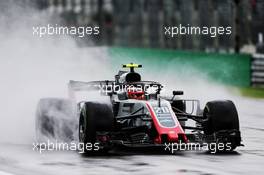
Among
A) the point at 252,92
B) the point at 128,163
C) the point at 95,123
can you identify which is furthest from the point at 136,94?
the point at 252,92

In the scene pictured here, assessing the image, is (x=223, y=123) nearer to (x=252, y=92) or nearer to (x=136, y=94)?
(x=136, y=94)

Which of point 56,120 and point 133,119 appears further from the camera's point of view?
point 56,120

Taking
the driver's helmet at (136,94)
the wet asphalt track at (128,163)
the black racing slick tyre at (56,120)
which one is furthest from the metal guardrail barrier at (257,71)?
the driver's helmet at (136,94)

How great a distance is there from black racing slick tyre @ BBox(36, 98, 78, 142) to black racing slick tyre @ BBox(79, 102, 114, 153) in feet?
3.65

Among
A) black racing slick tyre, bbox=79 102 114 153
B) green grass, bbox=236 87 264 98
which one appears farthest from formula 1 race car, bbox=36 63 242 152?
green grass, bbox=236 87 264 98

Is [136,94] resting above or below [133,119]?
above

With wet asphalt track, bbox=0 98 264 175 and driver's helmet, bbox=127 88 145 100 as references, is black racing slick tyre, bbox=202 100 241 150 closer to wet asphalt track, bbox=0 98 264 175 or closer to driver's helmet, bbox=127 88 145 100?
wet asphalt track, bbox=0 98 264 175

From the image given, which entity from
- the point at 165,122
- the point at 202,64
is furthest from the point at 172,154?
the point at 202,64

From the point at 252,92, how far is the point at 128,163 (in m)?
19.4

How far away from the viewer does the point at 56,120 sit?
14031mm

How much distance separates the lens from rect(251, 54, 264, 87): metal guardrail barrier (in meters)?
32.3

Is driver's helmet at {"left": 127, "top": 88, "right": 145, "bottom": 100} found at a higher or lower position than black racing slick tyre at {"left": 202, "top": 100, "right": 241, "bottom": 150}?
higher

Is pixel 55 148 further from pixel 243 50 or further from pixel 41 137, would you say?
pixel 243 50

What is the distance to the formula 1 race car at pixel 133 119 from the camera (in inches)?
489
